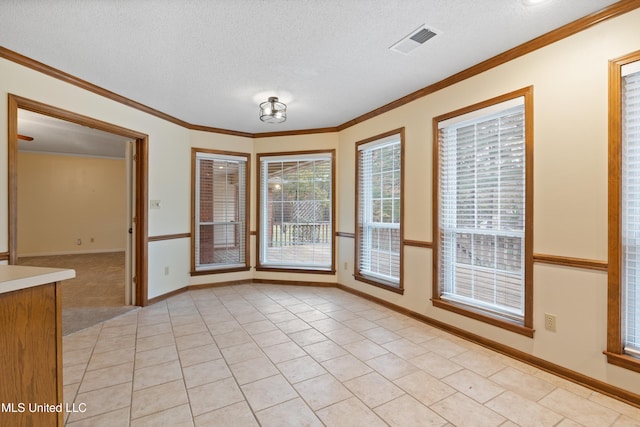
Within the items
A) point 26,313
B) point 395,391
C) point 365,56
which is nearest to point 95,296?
point 26,313

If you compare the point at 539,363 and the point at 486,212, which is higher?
the point at 486,212

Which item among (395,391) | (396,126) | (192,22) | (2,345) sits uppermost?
(192,22)

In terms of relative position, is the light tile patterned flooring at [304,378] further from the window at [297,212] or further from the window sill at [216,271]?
the window at [297,212]

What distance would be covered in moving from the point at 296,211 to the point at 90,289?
3.32m

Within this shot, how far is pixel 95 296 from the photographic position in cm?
424

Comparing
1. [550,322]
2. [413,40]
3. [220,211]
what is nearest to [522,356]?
[550,322]

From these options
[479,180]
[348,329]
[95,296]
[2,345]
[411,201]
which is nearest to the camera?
[2,345]

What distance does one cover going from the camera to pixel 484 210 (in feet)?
8.86

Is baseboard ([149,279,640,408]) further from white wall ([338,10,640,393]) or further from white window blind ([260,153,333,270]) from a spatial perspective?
white window blind ([260,153,333,270])

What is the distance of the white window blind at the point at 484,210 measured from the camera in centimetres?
247

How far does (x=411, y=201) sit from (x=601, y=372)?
6.63 feet

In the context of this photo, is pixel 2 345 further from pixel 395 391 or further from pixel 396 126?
pixel 396 126

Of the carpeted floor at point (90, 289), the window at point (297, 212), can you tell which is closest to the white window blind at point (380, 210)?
the window at point (297, 212)

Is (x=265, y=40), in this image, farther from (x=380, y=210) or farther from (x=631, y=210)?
(x=631, y=210)
